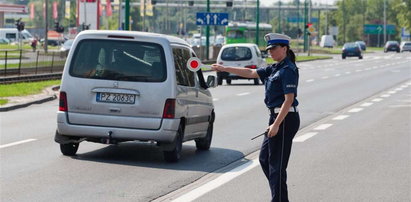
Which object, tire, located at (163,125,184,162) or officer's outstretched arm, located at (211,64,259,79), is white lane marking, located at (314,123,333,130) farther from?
officer's outstretched arm, located at (211,64,259,79)

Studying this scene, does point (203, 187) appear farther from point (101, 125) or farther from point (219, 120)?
point (219, 120)

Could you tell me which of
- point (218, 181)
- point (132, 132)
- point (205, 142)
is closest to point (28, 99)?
point (205, 142)

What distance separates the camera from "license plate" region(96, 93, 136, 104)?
1276 cm

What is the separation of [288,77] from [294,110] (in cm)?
33

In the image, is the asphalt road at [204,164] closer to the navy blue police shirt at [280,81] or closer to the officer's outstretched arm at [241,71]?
the officer's outstretched arm at [241,71]

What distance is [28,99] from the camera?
2684 cm

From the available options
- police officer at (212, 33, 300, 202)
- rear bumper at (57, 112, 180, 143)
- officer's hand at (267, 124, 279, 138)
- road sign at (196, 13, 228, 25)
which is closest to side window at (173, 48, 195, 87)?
rear bumper at (57, 112, 180, 143)

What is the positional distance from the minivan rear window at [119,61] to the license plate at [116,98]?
20 centimetres

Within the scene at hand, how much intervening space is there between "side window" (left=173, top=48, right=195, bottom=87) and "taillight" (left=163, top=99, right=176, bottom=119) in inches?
14.8

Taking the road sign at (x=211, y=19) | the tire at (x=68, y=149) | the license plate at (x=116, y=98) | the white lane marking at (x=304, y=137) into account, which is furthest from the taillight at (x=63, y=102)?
the road sign at (x=211, y=19)

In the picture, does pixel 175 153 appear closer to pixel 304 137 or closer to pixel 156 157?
pixel 156 157

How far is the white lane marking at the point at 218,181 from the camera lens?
385 inches

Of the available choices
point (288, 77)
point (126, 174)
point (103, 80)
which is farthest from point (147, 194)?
point (103, 80)

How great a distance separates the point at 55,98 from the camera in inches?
1136
